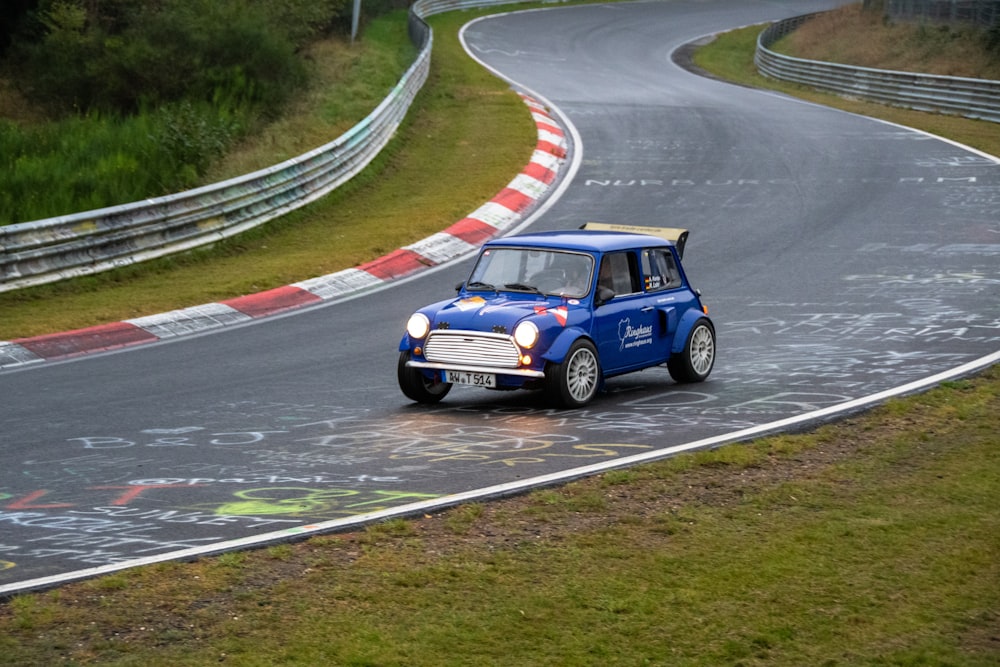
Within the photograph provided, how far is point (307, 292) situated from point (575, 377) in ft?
21.5

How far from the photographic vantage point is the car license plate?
1080cm

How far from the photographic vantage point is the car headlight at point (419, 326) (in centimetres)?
1112

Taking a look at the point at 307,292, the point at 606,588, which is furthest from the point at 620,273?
the point at 307,292

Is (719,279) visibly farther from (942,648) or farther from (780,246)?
(942,648)

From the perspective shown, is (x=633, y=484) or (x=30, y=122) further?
(x=30, y=122)

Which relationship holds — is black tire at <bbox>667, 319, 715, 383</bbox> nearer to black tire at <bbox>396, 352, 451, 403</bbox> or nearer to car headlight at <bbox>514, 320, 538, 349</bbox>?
car headlight at <bbox>514, 320, 538, 349</bbox>

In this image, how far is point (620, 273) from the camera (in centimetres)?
1169

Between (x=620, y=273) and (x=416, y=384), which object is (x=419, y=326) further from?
(x=620, y=273)

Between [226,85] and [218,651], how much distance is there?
2514 centimetres

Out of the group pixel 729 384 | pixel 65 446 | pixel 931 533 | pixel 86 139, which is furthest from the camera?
pixel 86 139

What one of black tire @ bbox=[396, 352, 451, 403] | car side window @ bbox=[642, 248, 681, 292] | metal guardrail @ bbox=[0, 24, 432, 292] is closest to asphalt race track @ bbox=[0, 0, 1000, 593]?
black tire @ bbox=[396, 352, 451, 403]

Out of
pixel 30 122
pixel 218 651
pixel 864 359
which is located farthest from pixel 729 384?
pixel 30 122

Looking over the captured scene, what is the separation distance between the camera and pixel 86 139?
2359cm

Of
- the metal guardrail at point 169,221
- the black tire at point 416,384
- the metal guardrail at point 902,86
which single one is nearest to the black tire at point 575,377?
the black tire at point 416,384
